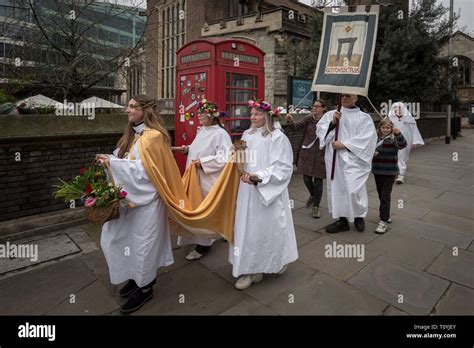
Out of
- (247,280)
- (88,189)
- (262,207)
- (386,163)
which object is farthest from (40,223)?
(386,163)

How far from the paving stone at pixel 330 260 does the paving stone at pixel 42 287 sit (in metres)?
2.47

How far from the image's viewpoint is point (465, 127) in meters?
27.9

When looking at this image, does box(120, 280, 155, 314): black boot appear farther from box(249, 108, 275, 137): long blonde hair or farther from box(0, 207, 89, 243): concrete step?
box(0, 207, 89, 243): concrete step

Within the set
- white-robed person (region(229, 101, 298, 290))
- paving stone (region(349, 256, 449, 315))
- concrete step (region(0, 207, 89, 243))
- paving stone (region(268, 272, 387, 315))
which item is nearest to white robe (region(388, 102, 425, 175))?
paving stone (region(349, 256, 449, 315))

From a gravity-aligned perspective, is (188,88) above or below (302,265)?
above

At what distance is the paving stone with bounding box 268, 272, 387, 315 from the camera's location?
9.57 feet

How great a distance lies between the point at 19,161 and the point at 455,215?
6.99 m

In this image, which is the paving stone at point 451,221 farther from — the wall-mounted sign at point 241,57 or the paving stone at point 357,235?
the wall-mounted sign at point 241,57

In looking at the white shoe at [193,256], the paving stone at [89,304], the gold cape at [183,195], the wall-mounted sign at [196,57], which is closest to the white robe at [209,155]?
the white shoe at [193,256]

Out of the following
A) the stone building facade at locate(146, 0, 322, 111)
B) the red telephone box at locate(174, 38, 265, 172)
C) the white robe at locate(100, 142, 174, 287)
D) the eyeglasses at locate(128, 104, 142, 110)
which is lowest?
the white robe at locate(100, 142, 174, 287)

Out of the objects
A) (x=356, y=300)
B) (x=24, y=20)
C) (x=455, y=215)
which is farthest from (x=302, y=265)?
(x=24, y=20)

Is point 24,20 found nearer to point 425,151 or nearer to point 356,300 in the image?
point 356,300

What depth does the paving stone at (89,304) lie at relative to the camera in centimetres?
296

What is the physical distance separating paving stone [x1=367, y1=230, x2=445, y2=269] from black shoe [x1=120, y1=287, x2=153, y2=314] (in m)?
2.81
